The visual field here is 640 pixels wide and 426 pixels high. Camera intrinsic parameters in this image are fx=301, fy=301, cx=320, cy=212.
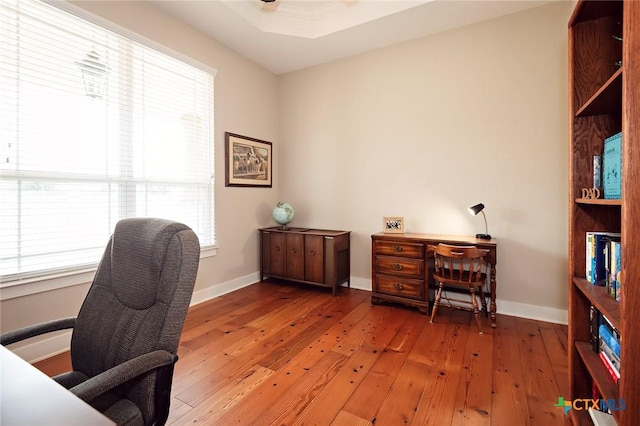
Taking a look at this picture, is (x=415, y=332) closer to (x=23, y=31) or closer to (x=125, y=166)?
(x=125, y=166)

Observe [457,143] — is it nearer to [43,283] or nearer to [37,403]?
[37,403]

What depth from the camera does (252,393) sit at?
1.77 m

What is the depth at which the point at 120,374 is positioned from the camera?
88 cm

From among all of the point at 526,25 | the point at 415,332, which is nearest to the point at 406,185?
the point at 415,332

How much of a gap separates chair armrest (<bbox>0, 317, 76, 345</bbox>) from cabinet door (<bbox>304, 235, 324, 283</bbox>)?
253cm

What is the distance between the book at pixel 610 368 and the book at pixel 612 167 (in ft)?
2.35

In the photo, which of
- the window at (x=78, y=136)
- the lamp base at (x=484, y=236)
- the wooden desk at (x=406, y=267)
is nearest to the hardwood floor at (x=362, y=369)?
the wooden desk at (x=406, y=267)

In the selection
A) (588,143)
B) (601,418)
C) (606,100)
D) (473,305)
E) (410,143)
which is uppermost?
(410,143)

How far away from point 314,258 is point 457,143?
2.03m

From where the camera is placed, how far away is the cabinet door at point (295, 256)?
3688 mm

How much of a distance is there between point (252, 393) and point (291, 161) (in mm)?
3075

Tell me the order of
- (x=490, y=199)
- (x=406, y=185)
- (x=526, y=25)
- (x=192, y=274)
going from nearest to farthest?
(x=192, y=274) → (x=526, y=25) → (x=490, y=199) → (x=406, y=185)

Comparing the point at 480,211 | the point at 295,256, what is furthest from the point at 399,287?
the point at 295,256

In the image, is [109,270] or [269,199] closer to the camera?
[109,270]
